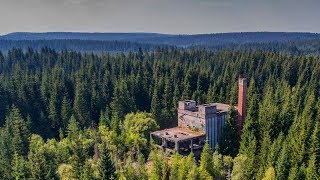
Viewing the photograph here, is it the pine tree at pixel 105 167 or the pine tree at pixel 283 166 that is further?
the pine tree at pixel 283 166

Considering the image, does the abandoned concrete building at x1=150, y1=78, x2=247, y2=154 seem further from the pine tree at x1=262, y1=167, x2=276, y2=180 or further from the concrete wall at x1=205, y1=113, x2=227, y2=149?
the pine tree at x1=262, y1=167, x2=276, y2=180

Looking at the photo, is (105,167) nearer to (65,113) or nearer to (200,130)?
(200,130)

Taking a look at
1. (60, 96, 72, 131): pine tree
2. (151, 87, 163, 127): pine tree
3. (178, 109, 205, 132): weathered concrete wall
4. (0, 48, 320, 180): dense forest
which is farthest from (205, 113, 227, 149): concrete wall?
(60, 96, 72, 131): pine tree

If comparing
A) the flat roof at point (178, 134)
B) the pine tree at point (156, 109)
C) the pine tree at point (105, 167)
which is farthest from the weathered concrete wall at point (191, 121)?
the pine tree at point (105, 167)

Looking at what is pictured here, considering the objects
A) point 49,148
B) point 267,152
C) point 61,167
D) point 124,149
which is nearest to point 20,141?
point 49,148

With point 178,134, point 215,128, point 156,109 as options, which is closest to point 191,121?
point 178,134

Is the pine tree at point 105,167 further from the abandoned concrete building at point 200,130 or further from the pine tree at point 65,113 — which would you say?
the pine tree at point 65,113
